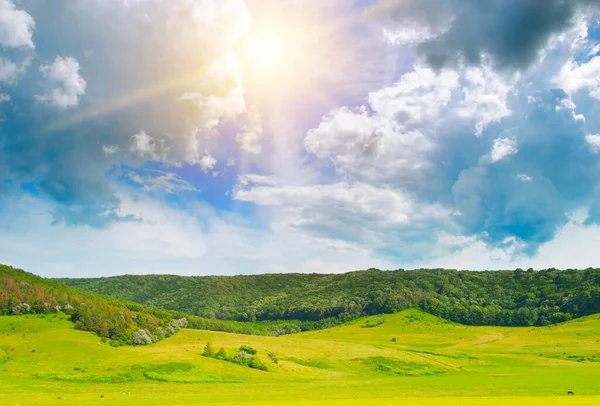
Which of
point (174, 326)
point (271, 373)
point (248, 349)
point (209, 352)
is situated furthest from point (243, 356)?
point (174, 326)

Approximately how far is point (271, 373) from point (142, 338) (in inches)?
1189

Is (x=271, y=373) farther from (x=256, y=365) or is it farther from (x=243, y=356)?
(x=243, y=356)

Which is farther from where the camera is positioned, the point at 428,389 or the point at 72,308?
the point at 72,308

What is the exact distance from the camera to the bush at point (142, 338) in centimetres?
9012

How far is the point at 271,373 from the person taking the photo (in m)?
77.1

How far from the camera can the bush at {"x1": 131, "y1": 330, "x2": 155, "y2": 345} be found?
9012cm

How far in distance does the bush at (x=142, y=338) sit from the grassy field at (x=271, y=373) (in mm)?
2779

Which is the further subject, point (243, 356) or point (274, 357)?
point (274, 357)

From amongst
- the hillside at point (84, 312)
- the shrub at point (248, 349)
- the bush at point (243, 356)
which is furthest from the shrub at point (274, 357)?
the hillside at point (84, 312)

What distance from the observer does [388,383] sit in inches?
2721

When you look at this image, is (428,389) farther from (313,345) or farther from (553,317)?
(553,317)

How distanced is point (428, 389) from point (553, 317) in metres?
154

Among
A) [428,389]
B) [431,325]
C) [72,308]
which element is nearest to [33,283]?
[72,308]

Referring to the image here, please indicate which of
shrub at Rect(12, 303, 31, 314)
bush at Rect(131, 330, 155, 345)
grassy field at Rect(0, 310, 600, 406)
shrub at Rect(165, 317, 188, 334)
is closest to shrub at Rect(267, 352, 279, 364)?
grassy field at Rect(0, 310, 600, 406)
